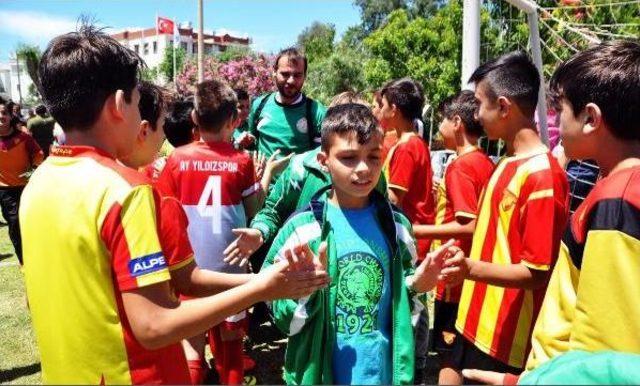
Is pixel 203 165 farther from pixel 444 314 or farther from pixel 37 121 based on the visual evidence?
pixel 37 121

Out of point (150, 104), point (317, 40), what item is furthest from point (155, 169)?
point (317, 40)

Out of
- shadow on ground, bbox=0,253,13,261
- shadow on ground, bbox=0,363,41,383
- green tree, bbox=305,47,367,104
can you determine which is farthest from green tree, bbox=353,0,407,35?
shadow on ground, bbox=0,363,41,383

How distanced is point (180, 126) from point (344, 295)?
2.70 metres

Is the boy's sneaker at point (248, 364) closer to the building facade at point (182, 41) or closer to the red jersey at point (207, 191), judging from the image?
the red jersey at point (207, 191)

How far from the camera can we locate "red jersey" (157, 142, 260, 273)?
3588 mm

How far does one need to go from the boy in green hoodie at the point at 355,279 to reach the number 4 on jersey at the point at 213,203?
1.33 meters

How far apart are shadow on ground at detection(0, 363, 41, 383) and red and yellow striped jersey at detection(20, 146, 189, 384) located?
3446 mm

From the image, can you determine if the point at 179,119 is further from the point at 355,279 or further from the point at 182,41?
the point at 182,41

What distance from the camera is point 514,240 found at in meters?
2.40

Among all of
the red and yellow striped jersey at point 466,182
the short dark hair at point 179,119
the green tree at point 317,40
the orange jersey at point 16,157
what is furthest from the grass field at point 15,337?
the green tree at point 317,40

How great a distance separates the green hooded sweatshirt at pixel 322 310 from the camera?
219 centimetres

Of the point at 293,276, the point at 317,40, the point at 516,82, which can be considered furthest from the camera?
the point at 317,40

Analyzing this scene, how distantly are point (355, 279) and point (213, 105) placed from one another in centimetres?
188

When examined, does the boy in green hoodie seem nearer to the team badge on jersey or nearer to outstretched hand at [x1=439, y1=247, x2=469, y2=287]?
outstretched hand at [x1=439, y1=247, x2=469, y2=287]
